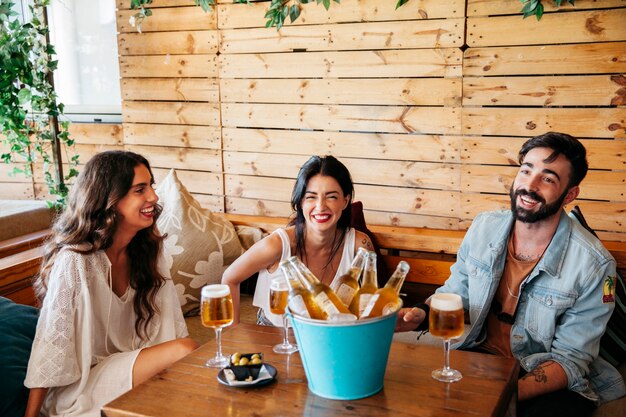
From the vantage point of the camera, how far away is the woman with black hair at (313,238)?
101 inches

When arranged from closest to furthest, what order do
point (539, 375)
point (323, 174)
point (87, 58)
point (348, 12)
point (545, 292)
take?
point (539, 375)
point (545, 292)
point (323, 174)
point (348, 12)
point (87, 58)

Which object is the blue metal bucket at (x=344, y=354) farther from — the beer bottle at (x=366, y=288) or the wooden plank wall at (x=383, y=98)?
the wooden plank wall at (x=383, y=98)

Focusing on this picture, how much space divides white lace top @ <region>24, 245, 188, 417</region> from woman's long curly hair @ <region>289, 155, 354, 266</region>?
0.78 meters

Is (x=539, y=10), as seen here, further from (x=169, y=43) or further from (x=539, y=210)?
(x=169, y=43)

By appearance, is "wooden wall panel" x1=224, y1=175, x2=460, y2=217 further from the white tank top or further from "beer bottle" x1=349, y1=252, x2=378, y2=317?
"beer bottle" x1=349, y1=252, x2=378, y2=317

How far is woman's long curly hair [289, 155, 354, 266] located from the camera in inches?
102

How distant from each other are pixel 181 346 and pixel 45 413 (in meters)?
0.51

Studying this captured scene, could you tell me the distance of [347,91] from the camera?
349cm

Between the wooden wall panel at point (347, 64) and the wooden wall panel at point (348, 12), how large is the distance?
0.17m

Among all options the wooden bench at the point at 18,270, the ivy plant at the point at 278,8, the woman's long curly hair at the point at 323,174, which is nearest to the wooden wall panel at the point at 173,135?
the ivy plant at the point at 278,8

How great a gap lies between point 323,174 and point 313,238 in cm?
28

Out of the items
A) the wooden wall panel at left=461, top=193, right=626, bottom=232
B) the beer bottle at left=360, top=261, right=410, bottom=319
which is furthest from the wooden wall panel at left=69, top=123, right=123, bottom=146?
the beer bottle at left=360, top=261, right=410, bottom=319

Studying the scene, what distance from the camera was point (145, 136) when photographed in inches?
162

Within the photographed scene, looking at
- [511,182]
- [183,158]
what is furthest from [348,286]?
[183,158]
